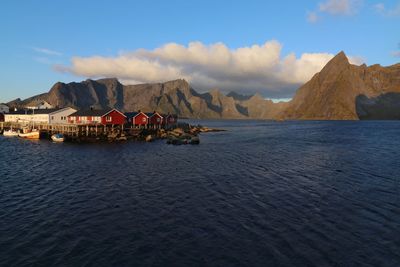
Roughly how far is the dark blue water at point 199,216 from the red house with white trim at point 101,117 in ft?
153

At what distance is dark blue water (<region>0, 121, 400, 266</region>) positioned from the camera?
15.9 m

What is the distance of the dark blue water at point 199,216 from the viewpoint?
15883 mm

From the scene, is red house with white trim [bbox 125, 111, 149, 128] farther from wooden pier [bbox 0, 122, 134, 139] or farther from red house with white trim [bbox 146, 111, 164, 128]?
wooden pier [bbox 0, 122, 134, 139]

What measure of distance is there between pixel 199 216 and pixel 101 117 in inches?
2808

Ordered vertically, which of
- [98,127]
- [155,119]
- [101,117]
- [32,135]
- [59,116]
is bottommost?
[32,135]

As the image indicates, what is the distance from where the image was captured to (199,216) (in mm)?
21703

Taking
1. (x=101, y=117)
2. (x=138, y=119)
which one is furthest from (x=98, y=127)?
(x=138, y=119)

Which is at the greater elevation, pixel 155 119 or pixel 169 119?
pixel 155 119

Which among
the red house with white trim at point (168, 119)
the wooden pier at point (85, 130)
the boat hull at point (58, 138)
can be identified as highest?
the red house with white trim at point (168, 119)

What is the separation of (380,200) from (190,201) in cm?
1613

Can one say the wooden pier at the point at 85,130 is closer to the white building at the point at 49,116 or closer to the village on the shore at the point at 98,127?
the village on the shore at the point at 98,127

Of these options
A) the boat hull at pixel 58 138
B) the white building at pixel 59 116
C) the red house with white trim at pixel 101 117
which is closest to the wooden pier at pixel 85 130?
the red house with white trim at pixel 101 117

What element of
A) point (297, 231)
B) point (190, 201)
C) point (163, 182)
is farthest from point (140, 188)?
point (297, 231)

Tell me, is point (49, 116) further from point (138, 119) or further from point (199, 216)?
point (199, 216)
